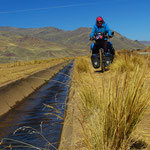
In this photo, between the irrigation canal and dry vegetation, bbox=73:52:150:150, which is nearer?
dry vegetation, bbox=73:52:150:150

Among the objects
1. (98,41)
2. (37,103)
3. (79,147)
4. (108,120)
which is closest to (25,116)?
(37,103)

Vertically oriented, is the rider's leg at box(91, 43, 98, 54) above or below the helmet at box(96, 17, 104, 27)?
below

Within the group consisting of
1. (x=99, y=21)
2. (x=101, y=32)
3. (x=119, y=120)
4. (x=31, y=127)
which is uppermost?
(x=99, y=21)

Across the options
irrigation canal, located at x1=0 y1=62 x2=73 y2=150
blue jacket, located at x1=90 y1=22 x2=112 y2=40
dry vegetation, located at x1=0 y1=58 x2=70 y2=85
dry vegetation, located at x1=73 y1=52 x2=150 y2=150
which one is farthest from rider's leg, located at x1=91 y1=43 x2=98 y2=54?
dry vegetation, located at x1=73 y1=52 x2=150 y2=150

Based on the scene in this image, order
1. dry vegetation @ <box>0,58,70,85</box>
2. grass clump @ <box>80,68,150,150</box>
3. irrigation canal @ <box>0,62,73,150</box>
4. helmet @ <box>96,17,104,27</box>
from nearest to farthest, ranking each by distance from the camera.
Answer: grass clump @ <box>80,68,150,150</box> < irrigation canal @ <box>0,62,73,150</box> < helmet @ <box>96,17,104,27</box> < dry vegetation @ <box>0,58,70,85</box>

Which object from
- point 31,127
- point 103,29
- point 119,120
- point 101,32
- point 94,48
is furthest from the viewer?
point 94,48

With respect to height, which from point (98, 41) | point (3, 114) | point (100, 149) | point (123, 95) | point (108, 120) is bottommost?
point (3, 114)

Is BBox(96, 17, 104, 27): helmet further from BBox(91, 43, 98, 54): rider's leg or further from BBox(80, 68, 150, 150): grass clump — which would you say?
BBox(80, 68, 150, 150): grass clump

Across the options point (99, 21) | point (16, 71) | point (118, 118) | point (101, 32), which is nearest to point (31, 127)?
point (118, 118)

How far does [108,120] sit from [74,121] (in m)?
1.63

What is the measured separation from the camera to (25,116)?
5246 mm

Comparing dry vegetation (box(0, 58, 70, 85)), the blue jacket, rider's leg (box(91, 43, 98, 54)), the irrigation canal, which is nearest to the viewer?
the irrigation canal

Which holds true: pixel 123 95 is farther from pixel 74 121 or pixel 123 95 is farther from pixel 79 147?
pixel 74 121

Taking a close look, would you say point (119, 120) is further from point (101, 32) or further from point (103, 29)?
point (103, 29)
